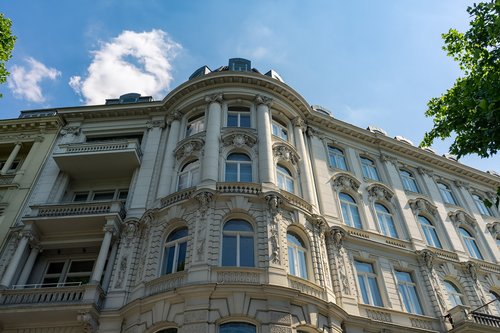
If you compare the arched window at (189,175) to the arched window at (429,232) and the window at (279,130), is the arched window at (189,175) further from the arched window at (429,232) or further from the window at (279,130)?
the arched window at (429,232)

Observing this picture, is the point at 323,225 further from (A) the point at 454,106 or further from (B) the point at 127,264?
(B) the point at 127,264

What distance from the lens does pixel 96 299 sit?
55.8ft

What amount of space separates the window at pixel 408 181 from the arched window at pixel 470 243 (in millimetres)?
4213

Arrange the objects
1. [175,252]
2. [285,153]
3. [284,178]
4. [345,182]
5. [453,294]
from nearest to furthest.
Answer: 1. [175,252]
2. [284,178]
3. [453,294]
4. [285,153]
5. [345,182]

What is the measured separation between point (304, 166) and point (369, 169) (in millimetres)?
7522

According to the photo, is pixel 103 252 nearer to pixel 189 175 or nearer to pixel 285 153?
pixel 189 175

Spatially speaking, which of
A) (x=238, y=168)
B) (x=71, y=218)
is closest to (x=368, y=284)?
(x=238, y=168)

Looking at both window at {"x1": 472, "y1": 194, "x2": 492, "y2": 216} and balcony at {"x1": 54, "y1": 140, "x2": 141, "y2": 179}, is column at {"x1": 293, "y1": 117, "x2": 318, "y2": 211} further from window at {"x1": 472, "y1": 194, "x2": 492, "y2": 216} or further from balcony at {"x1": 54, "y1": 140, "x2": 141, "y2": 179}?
window at {"x1": 472, "y1": 194, "x2": 492, "y2": 216}

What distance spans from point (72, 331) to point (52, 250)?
5.81 m

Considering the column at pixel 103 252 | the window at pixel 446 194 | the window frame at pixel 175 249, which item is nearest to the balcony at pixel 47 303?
the column at pixel 103 252

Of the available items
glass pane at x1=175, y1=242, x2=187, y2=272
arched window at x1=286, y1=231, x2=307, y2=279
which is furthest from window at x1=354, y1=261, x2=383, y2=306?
glass pane at x1=175, y1=242, x2=187, y2=272

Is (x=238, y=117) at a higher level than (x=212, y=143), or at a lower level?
higher

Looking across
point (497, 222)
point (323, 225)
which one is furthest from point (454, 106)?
point (497, 222)

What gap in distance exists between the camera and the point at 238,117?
24422 millimetres
